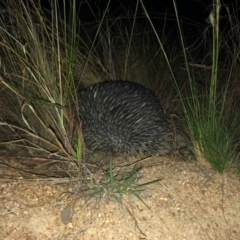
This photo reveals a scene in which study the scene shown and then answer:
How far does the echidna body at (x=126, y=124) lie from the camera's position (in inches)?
97.7

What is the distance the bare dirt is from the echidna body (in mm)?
364

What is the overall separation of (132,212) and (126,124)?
74cm

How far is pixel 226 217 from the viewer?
1.98m

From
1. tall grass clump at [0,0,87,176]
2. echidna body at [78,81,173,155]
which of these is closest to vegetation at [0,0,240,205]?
tall grass clump at [0,0,87,176]

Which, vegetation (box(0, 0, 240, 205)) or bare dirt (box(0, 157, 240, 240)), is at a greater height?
vegetation (box(0, 0, 240, 205))

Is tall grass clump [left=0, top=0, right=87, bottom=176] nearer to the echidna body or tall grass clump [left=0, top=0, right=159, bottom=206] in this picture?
tall grass clump [left=0, top=0, right=159, bottom=206]

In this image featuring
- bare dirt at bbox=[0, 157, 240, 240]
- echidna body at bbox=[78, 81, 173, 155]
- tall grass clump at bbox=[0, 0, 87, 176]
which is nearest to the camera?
tall grass clump at bbox=[0, 0, 87, 176]

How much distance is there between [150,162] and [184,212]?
18.4 inches

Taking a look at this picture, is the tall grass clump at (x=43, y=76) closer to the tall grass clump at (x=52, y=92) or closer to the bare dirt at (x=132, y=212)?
the tall grass clump at (x=52, y=92)

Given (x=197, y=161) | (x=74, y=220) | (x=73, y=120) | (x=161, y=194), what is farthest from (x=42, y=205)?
(x=197, y=161)

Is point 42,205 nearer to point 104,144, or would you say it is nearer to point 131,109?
point 104,144

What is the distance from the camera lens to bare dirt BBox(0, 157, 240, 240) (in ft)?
5.99

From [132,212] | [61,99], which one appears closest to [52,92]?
[61,99]

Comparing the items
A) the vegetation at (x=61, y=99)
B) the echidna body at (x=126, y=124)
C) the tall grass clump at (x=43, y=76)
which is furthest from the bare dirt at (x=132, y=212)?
the echidna body at (x=126, y=124)
